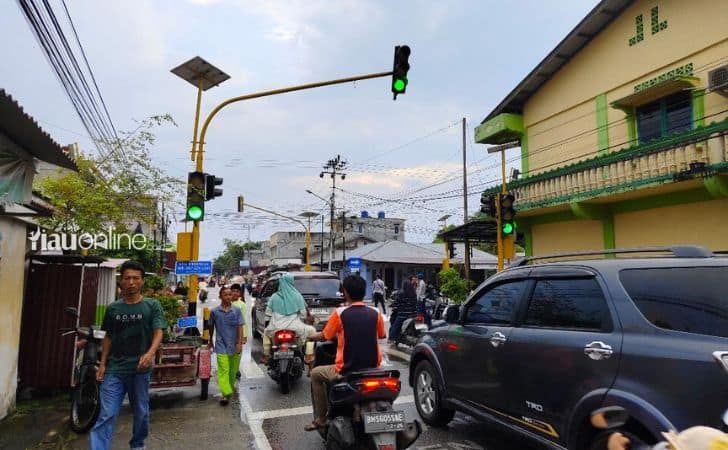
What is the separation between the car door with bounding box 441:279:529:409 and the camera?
4.60m

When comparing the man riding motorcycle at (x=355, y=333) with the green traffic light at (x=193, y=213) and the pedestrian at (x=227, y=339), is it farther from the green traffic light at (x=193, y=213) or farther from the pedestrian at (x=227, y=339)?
the green traffic light at (x=193, y=213)

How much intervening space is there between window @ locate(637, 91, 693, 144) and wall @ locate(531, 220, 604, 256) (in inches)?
98.7

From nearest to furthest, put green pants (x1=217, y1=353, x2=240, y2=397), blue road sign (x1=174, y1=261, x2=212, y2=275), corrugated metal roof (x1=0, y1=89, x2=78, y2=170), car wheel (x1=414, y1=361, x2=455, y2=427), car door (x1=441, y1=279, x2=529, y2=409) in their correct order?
1. corrugated metal roof (x1=0, y1=89, x2=78, y2=170)
2. car door (x1=441, y1=279, x2=529, y2=409)
3. car wheel (x1=414, y1=361, x2=455, y2=427)
4. green pants (x1=217, y1=353, x2=240, y2=397)
5. blue road sign (x1=174, y1=261, x2=212, y2=275)

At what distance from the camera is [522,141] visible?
53.2 ft

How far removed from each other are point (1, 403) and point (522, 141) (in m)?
14.7

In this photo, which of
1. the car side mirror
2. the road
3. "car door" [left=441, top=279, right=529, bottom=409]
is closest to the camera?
"car door" [left=441, top=279, right=529, bottom=409]

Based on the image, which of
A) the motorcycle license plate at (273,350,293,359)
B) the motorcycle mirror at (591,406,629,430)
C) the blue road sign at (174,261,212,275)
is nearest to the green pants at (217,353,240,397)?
the motorcycle license plate at (273,350,293,359)

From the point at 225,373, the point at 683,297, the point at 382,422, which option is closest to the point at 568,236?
the point at 225,373

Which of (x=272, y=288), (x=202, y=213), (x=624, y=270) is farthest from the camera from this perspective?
(x=272, y=288)

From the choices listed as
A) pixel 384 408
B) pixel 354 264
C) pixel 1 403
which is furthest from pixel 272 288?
pixel 354 264

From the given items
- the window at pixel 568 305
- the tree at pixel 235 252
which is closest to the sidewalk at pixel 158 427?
the window at pixel 568 305

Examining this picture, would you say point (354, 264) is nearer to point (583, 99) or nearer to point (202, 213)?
point (583, 99)

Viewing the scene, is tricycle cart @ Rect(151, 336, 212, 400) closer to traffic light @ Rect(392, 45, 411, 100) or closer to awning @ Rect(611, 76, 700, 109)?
traffic light @ Rect(392, 45, 411, 100)

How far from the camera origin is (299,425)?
595 cm
